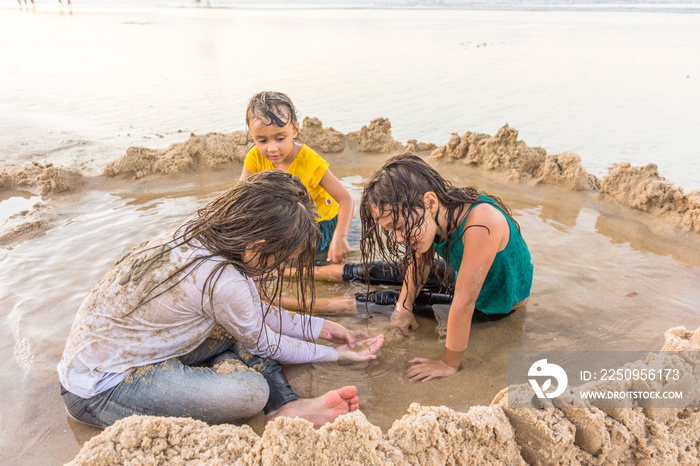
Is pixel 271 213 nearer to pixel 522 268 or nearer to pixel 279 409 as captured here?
pixel 279 409

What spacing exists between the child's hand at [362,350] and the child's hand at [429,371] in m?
0.21

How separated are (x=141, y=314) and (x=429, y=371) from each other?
130cm

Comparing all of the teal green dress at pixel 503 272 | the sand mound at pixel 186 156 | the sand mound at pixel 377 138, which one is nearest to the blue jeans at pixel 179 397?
the teal green dress at pixel 503 272

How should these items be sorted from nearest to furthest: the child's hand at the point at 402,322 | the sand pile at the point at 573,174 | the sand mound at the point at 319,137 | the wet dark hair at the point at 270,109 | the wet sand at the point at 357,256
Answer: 1. the wet sand at the point at 357,256
2. the child's hand at the point at 402,322
3. the wet dark hair at the point at 270,109
4. the sand pile at the point at 573,174
5. the sand mound at the point at 319,137

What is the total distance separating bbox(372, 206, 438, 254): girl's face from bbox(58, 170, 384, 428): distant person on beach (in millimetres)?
341

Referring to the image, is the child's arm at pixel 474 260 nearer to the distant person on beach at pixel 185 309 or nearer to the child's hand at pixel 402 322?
the child's hand at pixel 402 322

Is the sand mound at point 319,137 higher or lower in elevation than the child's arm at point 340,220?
higher

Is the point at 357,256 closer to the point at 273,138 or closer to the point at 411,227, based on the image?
the point at 273,138

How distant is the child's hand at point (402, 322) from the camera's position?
2.51m

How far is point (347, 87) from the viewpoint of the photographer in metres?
7.19

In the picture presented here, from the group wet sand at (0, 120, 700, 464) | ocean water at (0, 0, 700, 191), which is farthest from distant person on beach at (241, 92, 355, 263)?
ocean water at (0, 0, 700, 191)

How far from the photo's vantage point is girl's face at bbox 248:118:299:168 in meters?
2.74

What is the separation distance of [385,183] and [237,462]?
118cm

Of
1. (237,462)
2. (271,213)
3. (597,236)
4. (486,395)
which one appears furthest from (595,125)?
(237,462)
